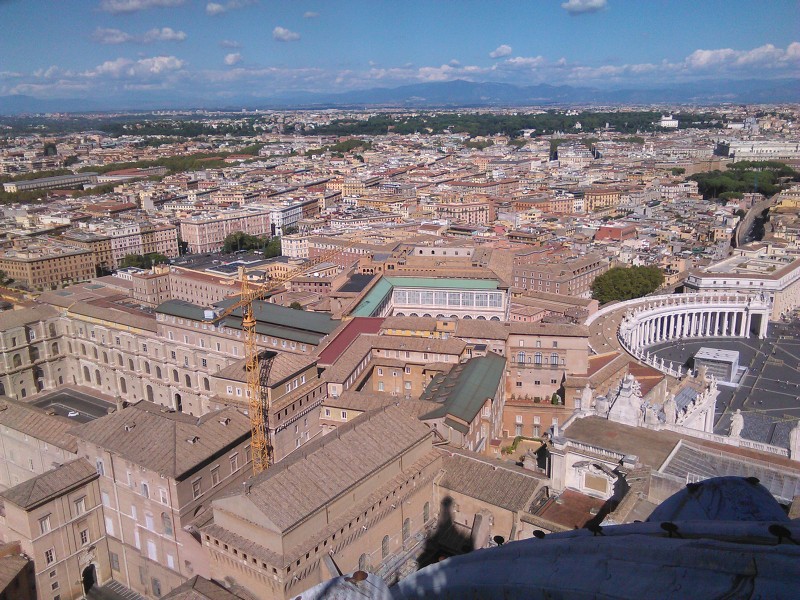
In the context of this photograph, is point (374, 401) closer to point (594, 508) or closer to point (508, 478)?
point (508, 478)

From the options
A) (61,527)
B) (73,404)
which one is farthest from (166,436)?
(73,404)

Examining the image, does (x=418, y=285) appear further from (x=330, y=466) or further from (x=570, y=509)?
(x=570, y=509)

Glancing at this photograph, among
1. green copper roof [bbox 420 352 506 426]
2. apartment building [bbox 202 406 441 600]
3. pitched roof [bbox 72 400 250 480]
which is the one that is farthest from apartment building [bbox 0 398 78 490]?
green copper roof [bbox 420 352 506 426]

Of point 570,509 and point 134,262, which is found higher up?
point 570,509

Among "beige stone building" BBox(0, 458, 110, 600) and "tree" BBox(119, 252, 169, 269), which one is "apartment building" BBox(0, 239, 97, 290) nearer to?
"tree" BBox(119, 252, 169, 269)

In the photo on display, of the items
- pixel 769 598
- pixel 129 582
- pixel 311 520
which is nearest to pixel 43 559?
pixel 129 582

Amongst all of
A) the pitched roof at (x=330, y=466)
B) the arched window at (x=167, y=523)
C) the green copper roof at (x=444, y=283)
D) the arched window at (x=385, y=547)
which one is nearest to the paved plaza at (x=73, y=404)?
the arched window at (x=167, y=523)
